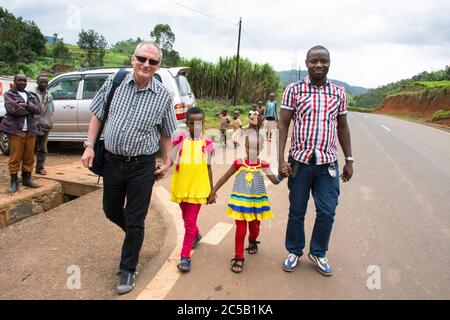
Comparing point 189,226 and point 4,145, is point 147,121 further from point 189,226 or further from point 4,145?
point 4,145

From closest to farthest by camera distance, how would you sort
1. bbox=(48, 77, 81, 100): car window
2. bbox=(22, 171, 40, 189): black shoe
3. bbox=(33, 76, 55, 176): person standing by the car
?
1. bbox=(22, 171, 40, 189): black shoe
2. bbox=(33, 76, 55, 176): person standing by the car
3. bbox=(48, 77, 81, 100): car window

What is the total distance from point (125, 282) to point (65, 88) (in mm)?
6253

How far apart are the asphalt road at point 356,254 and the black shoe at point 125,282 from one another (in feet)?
0.97

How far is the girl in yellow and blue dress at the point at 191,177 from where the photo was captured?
3.03 metres

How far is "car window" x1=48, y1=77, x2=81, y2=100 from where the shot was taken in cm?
765

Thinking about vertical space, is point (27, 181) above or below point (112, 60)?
below

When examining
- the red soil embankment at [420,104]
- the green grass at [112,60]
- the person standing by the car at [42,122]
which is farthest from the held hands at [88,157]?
the green grass at [112,60]

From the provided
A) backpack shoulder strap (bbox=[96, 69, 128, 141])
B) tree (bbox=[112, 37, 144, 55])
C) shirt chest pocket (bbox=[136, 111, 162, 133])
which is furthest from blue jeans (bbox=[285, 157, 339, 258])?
tree (bbox=[112, 37, 144, 55])

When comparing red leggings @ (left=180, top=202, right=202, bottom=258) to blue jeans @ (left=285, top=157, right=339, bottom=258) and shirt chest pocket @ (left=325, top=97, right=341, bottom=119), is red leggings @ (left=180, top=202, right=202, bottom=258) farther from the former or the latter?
shirt chest pocket @ (left=325, top=97, right=341, bottom=119)

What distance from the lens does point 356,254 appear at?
11.2 feet

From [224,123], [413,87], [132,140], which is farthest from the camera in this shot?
[413,87]

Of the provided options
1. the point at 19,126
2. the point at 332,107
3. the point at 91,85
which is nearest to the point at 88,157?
the point at 332,107

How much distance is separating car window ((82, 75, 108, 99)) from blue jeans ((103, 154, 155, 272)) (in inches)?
206
